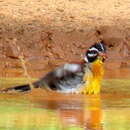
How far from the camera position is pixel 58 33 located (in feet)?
52.6

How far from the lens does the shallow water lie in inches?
374

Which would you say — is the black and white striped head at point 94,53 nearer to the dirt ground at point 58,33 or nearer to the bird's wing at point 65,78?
the bird's wing at point 65,78

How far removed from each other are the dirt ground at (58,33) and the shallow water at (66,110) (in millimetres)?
2698

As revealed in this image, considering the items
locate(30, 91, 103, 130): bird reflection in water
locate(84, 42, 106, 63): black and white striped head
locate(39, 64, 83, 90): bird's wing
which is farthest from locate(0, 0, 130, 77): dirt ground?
locate(30, 91, 103, 130): bird reflection in water

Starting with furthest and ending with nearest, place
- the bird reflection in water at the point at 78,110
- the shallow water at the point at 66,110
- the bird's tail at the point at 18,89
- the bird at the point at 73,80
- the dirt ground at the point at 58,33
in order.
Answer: the dirt ground at the point at 58,33, the bird at the point at 73,80, the bird's tail at the point at 18,89, the bird reflection in water at the point at 78,110, the shallow water at the point at 66,110

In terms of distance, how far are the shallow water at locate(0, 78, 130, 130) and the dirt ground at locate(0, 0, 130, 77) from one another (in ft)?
8.85

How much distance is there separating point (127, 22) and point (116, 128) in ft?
23.7

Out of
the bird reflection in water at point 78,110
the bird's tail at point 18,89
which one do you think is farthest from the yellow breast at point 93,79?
the bird's tail at point 18,89

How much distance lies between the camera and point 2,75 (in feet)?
44.4

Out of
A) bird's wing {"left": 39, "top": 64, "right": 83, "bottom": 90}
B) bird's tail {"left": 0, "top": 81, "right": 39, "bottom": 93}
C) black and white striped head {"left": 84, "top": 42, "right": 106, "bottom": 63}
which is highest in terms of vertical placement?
black and white striped head {"left": 84, "top": 42, "right": 106, "bottom": 63}

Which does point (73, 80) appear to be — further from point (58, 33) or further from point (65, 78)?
point (58, 33)

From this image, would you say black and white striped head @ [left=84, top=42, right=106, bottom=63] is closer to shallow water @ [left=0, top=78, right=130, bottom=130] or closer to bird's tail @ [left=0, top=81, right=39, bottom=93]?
shallow water @ [left=0, top=78, right=130, bottom=130]

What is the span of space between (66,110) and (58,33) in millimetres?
5480

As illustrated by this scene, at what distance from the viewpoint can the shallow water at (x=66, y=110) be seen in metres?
9.49
